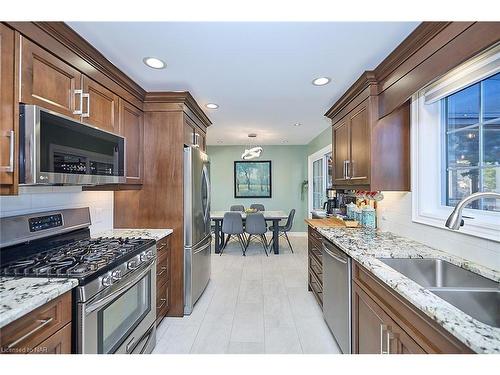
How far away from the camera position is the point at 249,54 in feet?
5.92

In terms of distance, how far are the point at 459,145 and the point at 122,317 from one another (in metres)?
2.60

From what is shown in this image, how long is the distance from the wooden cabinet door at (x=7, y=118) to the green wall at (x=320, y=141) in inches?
163

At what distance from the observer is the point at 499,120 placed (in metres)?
1.42

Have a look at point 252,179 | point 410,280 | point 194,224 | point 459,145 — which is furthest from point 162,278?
point 252,179

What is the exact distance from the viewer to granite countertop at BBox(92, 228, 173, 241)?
2.22 meters

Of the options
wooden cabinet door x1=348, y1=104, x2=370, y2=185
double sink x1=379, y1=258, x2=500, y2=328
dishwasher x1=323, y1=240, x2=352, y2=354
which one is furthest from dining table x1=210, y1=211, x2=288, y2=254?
double sink x1=379, y1=258, x2=500, y2=328

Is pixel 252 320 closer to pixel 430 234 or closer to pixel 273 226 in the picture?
pixel 430 234

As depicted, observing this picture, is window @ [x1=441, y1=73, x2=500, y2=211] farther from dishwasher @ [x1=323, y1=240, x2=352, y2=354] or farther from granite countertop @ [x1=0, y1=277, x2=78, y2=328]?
granite countertop @ [x1=0, y1=277, x2=78, y2=328]

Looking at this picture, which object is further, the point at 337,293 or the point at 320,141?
the point at 320,141

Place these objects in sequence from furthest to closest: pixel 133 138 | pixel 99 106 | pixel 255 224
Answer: pixel 255 224, pixel 133 138, pixel 99 106

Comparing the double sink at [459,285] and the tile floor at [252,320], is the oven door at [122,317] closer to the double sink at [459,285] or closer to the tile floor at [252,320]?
the tile floor at [252,320]

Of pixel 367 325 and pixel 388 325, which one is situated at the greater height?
pixel 388 325
